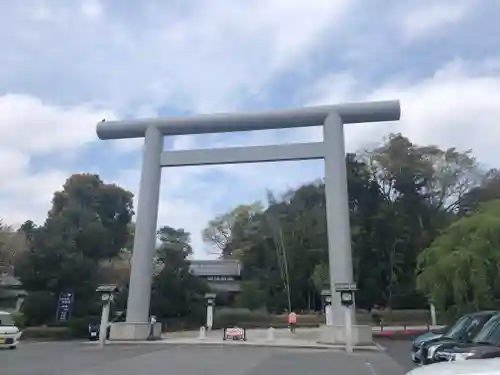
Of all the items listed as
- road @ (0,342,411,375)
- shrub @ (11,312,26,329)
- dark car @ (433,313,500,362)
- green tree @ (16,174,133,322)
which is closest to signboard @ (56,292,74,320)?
green tree @ (16,174,133,322)

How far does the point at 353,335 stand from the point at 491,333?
505 inches

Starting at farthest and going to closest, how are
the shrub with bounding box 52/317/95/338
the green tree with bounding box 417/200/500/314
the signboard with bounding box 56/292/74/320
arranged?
the signboard with bounding box 56/292/74/320 → the shrub with bounding box 52/317/95/338 → the green tree with bounding box 417/200/500/314

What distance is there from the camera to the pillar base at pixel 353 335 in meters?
20.3

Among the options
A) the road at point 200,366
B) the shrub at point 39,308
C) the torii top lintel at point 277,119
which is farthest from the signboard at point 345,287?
the shrub at point 39,308

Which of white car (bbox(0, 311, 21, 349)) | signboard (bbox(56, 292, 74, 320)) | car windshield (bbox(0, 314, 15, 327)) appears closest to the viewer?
white car (bbox(0, 311, 21, 349))

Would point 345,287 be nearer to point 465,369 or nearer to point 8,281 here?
point 465,369

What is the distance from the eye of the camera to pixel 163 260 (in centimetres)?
3612

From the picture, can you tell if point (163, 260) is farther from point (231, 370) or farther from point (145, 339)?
point (231, 370)

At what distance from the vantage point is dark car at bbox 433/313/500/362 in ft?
19.6

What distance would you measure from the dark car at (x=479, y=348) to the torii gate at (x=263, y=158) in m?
13.3

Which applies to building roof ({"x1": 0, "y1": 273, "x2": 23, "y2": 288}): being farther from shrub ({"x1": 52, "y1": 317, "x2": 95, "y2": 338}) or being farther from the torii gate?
the torii gate

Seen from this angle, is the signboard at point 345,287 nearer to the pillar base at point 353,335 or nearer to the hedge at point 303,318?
the pillar base at point 353,335

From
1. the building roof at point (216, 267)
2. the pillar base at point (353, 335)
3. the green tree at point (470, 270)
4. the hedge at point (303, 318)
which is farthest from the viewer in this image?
the building roof at point (216, 267)

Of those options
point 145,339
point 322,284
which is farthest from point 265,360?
point 322,284
